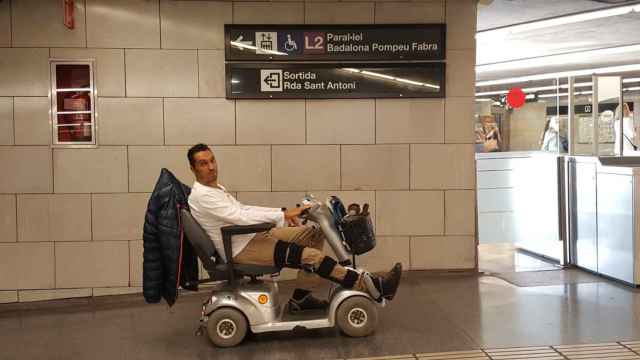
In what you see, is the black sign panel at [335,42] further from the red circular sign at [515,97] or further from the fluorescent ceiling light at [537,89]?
the red circular sign at [515,97]

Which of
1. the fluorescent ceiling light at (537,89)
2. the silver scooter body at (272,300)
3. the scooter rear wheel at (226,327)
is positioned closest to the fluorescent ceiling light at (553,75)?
the fluorescent ceiling light at (537,89)

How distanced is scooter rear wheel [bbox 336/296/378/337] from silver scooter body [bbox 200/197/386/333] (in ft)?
0.09

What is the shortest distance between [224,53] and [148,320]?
89.1 inches

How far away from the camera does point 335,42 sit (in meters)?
5.55

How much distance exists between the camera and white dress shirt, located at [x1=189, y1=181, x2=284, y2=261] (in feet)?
13.0

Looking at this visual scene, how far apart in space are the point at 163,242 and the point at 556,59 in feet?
31.2

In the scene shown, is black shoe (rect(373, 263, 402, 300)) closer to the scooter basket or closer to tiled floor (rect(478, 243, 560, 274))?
the scooter basket

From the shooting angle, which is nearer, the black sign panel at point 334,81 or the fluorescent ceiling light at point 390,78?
the black sign panel at point 334,81

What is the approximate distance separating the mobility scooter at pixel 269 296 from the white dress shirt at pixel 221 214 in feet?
0.23

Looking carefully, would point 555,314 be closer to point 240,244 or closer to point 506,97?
point 240,244

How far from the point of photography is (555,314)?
468cm

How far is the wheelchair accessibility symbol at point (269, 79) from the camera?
5.52m

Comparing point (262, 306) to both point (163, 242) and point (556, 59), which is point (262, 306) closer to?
point (163, 242)

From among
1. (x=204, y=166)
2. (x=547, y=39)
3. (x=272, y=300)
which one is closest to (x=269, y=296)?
(x=272, y=300)
